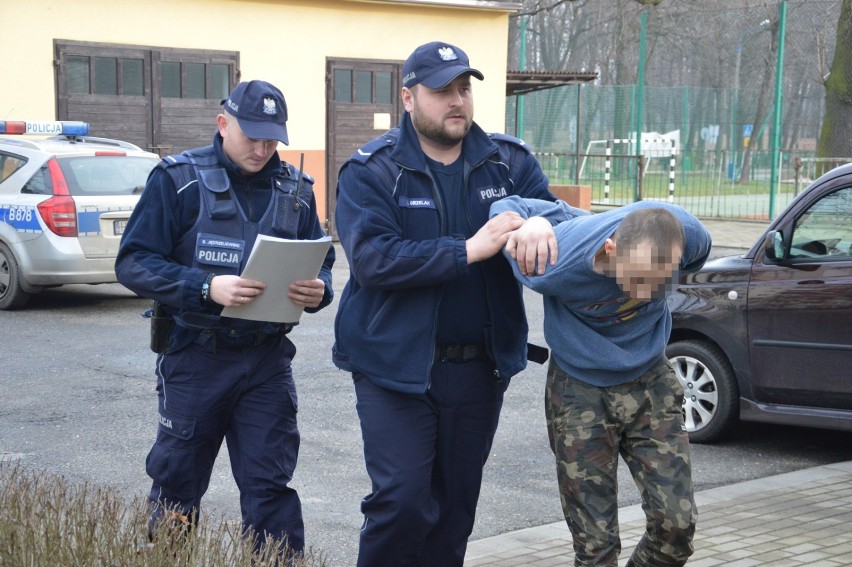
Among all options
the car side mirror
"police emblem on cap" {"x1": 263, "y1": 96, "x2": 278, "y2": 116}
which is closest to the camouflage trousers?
"police emblem on cap" {"x1": 263, "y1": 96, "x2": 278, "y2": 116}

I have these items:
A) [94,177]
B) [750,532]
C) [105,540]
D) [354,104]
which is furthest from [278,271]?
[354,104]

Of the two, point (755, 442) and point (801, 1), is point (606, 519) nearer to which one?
point (755, 442)

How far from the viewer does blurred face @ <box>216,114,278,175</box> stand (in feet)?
13.7

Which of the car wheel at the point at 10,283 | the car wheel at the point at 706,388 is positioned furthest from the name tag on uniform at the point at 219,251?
the car wheel at the point at 10,283

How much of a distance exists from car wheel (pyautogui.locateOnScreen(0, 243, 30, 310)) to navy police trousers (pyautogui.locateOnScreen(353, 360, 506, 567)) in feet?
29.1

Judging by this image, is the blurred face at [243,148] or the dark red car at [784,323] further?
the dark red car at [784,323]

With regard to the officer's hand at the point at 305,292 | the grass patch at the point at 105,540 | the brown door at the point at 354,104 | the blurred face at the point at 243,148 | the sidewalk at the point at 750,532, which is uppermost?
the brown door at the point at 354,104

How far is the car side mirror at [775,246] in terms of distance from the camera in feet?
22.3

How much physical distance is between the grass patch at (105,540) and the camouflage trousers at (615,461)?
3.26 ft

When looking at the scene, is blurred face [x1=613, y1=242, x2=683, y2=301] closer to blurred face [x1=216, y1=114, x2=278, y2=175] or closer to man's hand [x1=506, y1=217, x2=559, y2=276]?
man's hand [x1=506, y1=217, x2=559, y2=276]

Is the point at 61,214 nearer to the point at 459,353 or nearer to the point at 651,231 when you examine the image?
the point at 459,353

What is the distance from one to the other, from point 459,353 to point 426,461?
36cm

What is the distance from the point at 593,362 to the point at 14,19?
49.3ft

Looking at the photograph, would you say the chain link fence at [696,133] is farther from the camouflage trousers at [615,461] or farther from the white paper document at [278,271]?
the camouflage trousers at [615,461]
